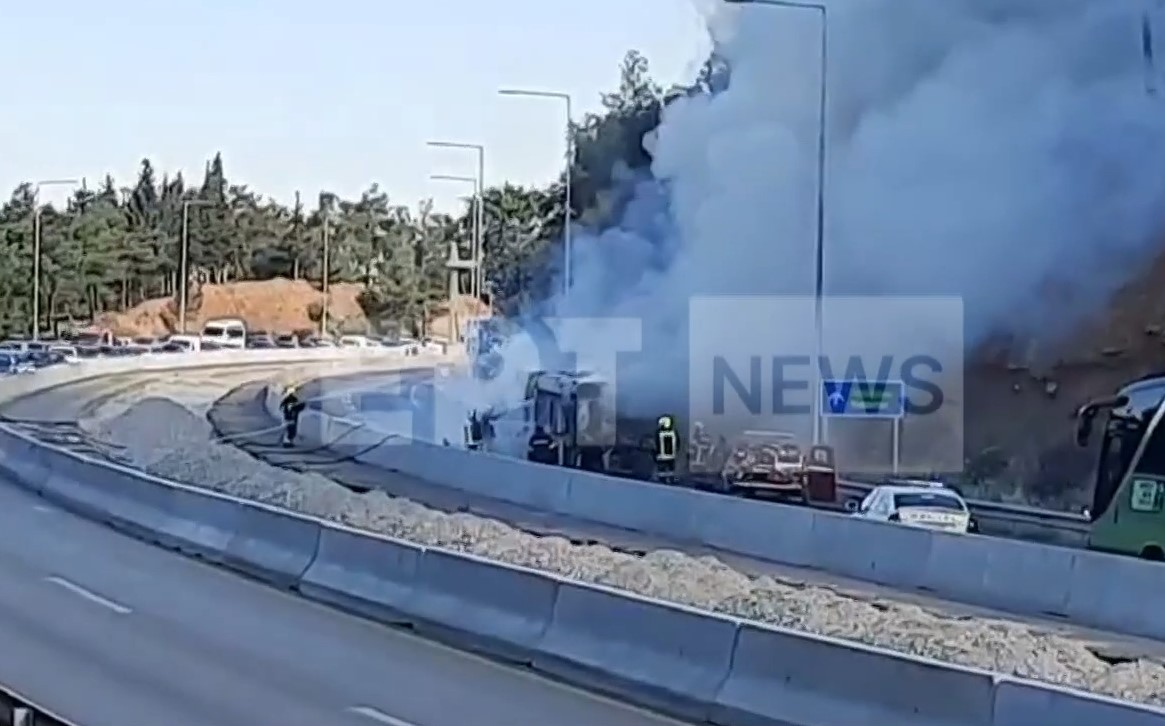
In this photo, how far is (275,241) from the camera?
516 feet

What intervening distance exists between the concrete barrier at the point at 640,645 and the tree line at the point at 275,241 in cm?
5926

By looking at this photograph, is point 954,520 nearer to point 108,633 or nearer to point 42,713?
point 108,633

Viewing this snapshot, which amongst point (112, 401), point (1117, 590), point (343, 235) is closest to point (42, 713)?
point (1117, 590)

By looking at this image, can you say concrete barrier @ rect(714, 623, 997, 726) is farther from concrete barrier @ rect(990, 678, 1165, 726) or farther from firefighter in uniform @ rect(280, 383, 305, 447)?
firefighter in uniform @ rect(280, 383, 305, 447)

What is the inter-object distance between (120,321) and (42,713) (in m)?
127

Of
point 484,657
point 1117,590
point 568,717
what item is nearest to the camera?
point 568,717

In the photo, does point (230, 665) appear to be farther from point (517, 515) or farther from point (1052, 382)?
point (1052, 382)

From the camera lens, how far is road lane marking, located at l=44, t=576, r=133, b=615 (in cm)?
1858

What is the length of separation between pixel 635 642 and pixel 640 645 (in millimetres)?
93

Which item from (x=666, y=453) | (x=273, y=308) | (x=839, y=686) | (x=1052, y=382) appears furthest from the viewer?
(x=273, y=308)

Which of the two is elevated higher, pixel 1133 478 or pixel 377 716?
pixel 1133 478

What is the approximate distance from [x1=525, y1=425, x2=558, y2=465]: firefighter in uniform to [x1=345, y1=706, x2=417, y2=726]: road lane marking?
1198 inches

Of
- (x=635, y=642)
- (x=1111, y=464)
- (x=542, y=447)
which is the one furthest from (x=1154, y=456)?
(x=542, y=447)

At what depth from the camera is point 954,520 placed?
27.9 metres
